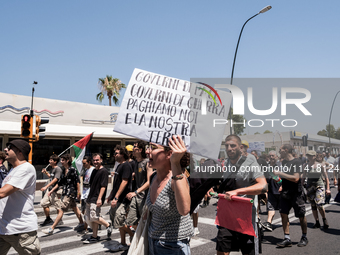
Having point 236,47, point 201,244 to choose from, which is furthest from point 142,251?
point 236,47

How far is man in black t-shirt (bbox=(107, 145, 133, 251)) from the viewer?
5609 mm

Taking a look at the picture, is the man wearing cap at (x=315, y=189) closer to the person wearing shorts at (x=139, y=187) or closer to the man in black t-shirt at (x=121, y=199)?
the person wearing shorts at (x=139, y=187)

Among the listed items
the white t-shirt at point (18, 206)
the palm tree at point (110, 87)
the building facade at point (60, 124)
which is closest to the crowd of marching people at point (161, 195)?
the white t-shirt at point (18, 206)

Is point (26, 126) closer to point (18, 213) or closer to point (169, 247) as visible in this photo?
point (18, 213)

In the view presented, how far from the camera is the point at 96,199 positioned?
6242mm

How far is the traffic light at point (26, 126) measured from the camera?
35.2ft

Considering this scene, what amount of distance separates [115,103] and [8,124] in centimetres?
1964

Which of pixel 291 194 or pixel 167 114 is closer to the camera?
pixel 167 114

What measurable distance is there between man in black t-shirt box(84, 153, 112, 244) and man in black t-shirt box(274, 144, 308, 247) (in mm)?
3365

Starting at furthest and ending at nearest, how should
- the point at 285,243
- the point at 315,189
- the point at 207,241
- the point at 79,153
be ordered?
the point at 79,153 < the point at 315,189 < the point at 207,241 < the point at 285,243

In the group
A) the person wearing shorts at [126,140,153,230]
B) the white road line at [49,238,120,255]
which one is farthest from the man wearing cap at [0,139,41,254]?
the white road line at [49,238,120,255]

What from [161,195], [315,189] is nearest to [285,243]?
[315,189]

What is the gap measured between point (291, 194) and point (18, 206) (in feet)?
15.6

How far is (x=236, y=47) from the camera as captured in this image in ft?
66.1
